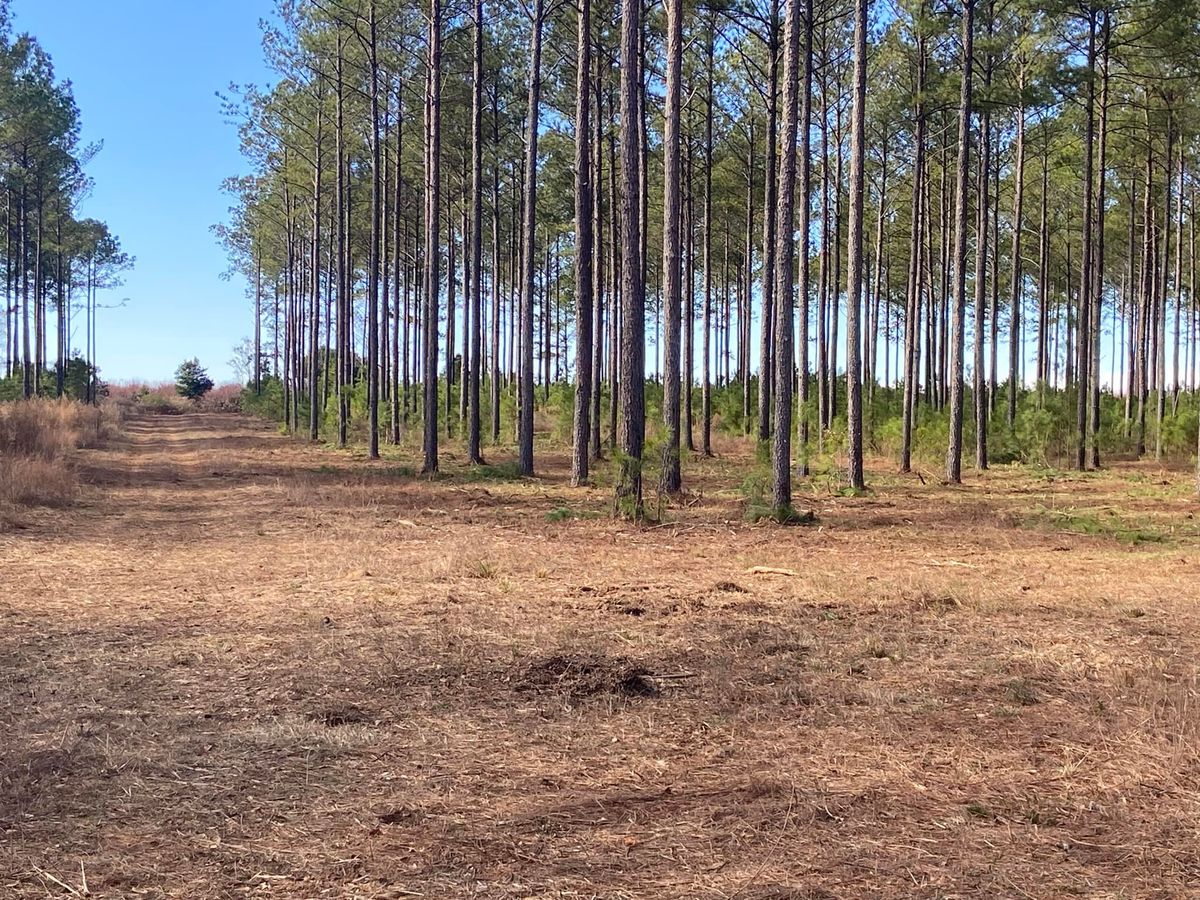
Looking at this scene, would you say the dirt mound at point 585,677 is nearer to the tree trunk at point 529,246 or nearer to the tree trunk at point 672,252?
the tree trunk at point 672,252

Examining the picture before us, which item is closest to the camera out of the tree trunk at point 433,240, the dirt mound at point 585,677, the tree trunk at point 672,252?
the dirt mound at point 585,677

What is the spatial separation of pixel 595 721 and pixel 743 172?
976 inches

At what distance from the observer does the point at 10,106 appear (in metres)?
24.7

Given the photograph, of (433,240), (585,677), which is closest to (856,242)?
(433,240)

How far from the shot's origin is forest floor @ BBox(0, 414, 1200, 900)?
2.86m

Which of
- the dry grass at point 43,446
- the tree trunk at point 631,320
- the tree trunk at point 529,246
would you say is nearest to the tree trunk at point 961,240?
the tree trunk at point 631,320

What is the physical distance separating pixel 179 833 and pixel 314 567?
5.48m

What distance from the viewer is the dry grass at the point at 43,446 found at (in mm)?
12625

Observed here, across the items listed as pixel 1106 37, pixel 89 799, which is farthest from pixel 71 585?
pixel 1106 37

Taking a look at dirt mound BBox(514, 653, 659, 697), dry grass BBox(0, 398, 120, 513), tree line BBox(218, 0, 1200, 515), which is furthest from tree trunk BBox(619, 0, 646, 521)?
dry grass BBox(0, 398, 120, 513)

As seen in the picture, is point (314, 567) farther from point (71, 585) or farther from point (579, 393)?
point (579, 393)

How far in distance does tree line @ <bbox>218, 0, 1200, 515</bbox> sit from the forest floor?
4.87 metres

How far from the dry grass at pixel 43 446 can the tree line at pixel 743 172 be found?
21.2ft

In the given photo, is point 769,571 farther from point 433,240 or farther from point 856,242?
point 433,240
